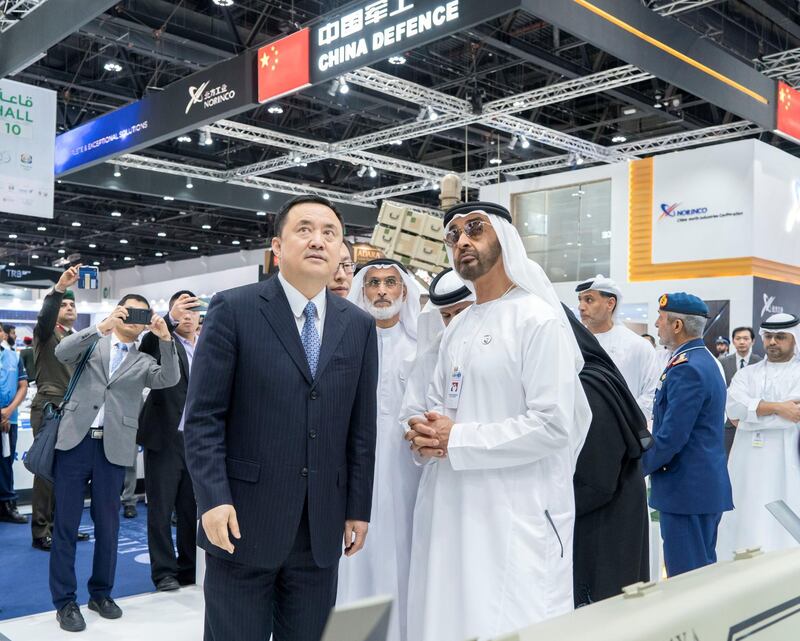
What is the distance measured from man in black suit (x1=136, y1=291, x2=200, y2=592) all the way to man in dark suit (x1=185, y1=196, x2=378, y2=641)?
7.97 ft

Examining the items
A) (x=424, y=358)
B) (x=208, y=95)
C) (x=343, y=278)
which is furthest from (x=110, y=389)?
(x=208, y=95)

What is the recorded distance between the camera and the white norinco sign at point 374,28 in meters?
4.99

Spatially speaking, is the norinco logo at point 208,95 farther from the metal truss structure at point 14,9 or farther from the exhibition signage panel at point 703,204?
the exhibition signage panel at point 703,204

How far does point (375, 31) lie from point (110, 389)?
3.05 metres

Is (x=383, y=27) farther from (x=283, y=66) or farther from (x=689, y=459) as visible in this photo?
(x=689, y=459)

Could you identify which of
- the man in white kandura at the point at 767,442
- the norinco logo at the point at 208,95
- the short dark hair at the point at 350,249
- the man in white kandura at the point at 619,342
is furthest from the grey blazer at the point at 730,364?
the norinco logo at the point at 208,95

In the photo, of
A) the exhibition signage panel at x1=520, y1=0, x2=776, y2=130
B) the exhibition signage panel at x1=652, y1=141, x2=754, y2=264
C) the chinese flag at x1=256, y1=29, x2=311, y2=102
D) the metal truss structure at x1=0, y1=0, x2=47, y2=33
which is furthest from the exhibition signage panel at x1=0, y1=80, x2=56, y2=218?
the exhibition signage panel at x1=652, y1=141, x2=754, y2=264

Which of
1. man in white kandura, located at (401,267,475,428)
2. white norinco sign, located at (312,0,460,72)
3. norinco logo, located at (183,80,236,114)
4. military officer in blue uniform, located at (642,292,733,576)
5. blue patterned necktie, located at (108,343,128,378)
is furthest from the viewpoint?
norinco logo, located at (183,80,236,114)

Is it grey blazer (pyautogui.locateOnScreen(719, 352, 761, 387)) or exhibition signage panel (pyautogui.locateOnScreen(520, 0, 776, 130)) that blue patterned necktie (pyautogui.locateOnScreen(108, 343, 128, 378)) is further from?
grey blazer (pyautogui.locateOnScreen(719, 352, 761, 387))

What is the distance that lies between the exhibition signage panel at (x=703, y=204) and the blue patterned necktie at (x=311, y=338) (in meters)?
9.07

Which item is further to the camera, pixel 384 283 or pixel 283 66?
pixel 283 66

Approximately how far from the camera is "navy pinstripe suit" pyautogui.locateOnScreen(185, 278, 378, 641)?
1899mm

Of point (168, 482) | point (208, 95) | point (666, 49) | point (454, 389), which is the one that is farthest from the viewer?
point (208, 95)

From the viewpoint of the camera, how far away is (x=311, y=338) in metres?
2.03
